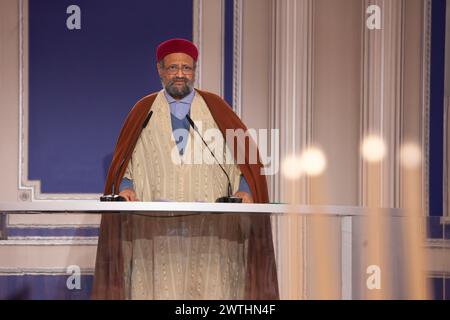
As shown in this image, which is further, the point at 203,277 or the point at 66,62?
the point at 66,62

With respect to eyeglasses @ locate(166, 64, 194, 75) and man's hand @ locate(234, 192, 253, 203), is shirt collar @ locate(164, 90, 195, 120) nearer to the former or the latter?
eyeglasses @ locate(166, 64, 194, 75)

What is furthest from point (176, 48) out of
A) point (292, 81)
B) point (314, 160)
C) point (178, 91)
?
point (314, 160)

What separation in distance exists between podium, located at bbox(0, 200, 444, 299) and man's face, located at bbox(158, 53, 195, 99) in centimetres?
80

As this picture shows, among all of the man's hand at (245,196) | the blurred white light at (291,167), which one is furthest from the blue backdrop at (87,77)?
the man's hand at (245,196)

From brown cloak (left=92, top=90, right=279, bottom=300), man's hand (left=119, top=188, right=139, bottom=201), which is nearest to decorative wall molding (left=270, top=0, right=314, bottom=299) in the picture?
man's hand (left=119, top=188, right=139, bottom=201)

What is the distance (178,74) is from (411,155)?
5.91 feet

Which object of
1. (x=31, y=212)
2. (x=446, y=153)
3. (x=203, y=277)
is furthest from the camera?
(x=446, y=153)

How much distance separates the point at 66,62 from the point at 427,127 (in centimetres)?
217

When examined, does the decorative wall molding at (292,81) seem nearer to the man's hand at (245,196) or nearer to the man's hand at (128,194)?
the man's hand at (245,196)

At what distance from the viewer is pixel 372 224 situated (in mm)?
1796

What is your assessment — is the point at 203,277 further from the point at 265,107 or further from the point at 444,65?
the point at 444,65

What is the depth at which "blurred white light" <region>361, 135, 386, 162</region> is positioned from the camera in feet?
12.3

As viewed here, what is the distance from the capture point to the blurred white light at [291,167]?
3.67 m
